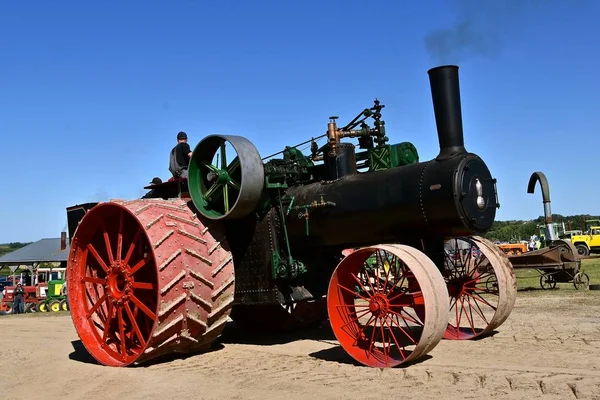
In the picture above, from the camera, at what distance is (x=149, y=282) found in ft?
25.1

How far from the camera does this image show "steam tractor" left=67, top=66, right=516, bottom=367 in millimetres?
6398

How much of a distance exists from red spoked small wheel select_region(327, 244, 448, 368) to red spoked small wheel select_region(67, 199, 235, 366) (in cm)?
149

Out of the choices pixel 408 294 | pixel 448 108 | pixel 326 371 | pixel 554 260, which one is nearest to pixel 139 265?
pixel 326 371

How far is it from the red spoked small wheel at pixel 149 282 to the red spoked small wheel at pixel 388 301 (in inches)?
58.8

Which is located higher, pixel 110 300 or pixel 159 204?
pixel 159 204

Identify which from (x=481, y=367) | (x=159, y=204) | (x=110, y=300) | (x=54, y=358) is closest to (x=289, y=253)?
(x=159, y=204)

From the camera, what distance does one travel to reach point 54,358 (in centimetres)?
816

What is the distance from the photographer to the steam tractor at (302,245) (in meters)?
6.40

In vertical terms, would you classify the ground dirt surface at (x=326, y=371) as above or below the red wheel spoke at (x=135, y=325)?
below

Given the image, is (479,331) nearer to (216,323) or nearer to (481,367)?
(481,367)

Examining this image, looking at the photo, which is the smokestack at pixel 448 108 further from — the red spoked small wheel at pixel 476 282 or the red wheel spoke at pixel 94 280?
the red wheel spoke at pixel 94 280

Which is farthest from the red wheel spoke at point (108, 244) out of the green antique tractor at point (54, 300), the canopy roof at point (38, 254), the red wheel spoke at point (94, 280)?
the canopy roof at point (38, 254)

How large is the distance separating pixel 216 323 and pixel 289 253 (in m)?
1.19

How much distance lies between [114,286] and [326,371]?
295cm
